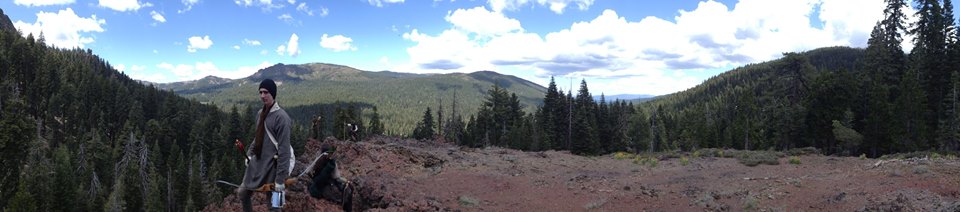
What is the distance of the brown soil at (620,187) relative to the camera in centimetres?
1278

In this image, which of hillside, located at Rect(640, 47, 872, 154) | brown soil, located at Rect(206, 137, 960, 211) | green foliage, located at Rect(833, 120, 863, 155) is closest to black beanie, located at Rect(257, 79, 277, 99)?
brown soil, located at Rect(206, 137, 960, 211)

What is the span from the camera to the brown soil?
12.8 meters

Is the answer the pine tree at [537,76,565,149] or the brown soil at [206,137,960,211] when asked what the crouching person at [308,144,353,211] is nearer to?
the brown soil at [206,137,960,211]

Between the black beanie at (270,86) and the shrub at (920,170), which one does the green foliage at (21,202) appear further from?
the shrub at (920,170)

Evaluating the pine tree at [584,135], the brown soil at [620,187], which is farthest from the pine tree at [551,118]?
the brown soil at [620,187]

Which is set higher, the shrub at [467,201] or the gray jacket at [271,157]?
the gray jacket at [271,157]

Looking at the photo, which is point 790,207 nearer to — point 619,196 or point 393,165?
point 619,196

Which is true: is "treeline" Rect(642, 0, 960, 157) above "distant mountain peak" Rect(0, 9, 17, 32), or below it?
below

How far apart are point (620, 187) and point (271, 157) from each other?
14.1 meters

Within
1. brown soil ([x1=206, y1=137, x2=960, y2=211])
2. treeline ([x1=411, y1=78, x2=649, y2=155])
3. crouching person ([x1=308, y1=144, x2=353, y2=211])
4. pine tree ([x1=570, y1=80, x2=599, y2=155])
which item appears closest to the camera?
crouching person ([x1=308, y1=144, x2=353, y2=211])

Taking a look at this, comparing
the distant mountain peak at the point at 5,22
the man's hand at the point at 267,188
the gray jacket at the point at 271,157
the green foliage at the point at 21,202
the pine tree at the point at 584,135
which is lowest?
the green foliage at the point at 21,202

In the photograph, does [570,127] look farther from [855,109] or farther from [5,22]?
[5,22]

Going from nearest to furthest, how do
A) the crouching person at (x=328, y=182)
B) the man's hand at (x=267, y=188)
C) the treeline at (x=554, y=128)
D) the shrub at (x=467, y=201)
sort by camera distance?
the man's hand at (x=267, y=188)
the crouching person at (x=328, y=182)
the shrub at (x=467, y=201)
the treeline at (x=554, y=128)

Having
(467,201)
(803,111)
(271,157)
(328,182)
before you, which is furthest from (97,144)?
(803,111)
